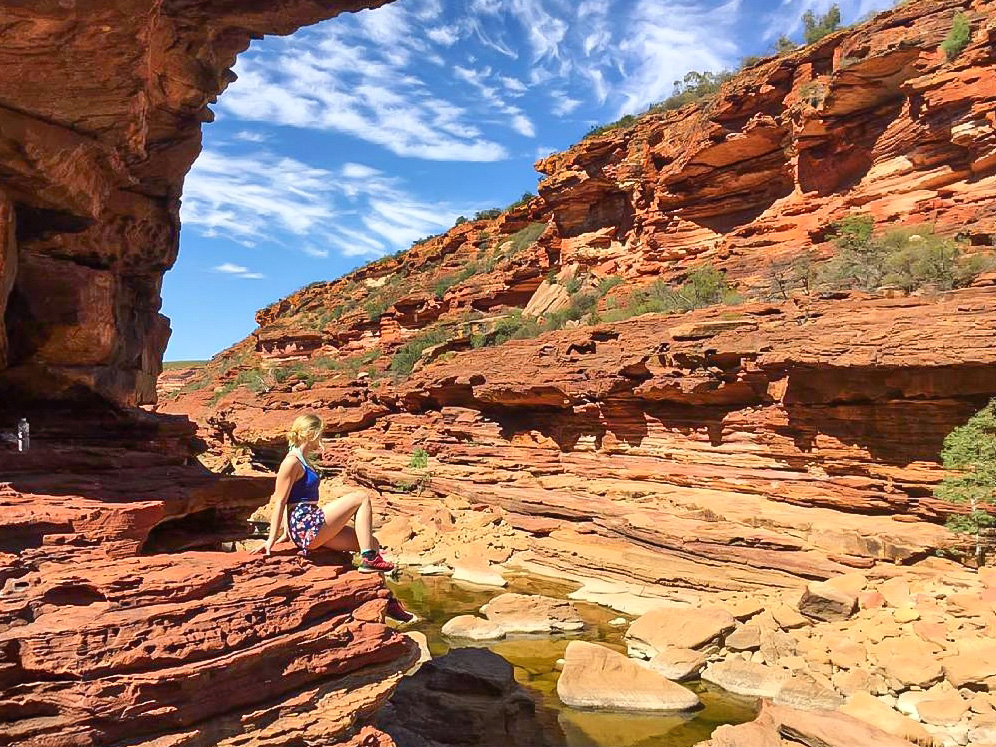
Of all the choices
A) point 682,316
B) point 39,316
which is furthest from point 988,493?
point 39,316

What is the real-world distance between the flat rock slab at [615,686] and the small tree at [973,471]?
634 centimetres

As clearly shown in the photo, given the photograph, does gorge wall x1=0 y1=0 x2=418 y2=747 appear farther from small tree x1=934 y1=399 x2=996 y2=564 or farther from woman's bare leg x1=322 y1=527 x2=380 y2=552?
small tree x1=934 y1=399 x2=996 y2=564

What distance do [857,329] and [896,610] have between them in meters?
6.11

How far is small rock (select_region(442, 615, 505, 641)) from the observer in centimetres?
1063

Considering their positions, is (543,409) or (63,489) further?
(543,409)

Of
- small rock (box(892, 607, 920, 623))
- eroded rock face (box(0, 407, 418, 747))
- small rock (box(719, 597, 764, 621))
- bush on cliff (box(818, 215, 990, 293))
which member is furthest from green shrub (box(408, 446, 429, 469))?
eroded rock face (box(0, 407, 418, 747))

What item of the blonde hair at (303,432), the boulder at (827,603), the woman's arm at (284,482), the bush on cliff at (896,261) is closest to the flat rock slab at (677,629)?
the boulder at (827,603)

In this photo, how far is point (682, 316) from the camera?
18.4 meters

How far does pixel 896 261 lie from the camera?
17.1 meters

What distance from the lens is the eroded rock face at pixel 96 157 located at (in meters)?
5.43

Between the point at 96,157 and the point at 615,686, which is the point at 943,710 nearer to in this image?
the point at 615,686

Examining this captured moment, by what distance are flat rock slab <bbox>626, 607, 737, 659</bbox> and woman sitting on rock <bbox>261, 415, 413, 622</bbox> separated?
531cm

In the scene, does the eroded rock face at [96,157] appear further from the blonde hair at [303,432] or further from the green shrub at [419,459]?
the green shrub at [419,459]

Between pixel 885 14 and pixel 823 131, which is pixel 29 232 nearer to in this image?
pixel 823 131
